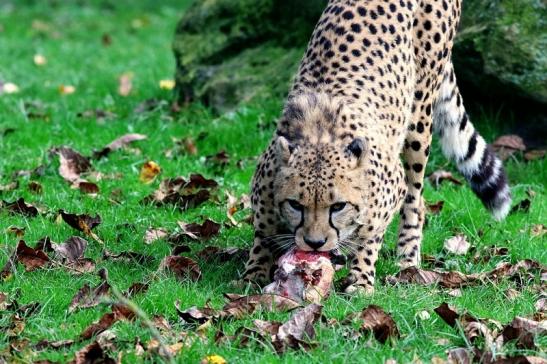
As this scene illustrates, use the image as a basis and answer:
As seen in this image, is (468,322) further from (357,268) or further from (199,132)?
(199,132)

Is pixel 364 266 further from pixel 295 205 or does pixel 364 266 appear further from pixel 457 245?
pixel 457 245

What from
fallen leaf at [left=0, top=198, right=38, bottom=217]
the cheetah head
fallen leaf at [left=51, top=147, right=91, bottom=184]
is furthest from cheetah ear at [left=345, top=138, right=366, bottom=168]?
fallen leaf at [left=51, top=147, right=91, bottom=184]

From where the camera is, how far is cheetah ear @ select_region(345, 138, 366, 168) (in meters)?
5.48

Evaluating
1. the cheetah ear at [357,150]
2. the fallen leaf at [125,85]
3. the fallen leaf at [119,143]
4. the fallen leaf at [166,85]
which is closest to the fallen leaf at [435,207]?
the cheetah ear at [357,150]

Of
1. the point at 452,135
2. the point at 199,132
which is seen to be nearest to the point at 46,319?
the point at 452,135

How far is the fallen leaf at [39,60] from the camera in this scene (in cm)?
1330

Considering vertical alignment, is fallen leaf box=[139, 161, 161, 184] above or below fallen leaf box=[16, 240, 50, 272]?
below

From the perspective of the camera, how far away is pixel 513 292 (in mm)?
5578

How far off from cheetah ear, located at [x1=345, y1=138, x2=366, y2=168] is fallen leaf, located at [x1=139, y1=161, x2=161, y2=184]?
8.43 feet

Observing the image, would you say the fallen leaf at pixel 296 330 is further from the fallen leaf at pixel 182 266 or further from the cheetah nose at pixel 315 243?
the fallen leaf at pixel 182 266

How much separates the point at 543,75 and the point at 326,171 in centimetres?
315

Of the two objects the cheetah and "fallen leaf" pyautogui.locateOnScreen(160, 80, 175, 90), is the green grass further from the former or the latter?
the cheetah

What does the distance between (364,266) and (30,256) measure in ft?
5.94

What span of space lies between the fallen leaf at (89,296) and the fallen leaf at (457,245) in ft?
7.12
